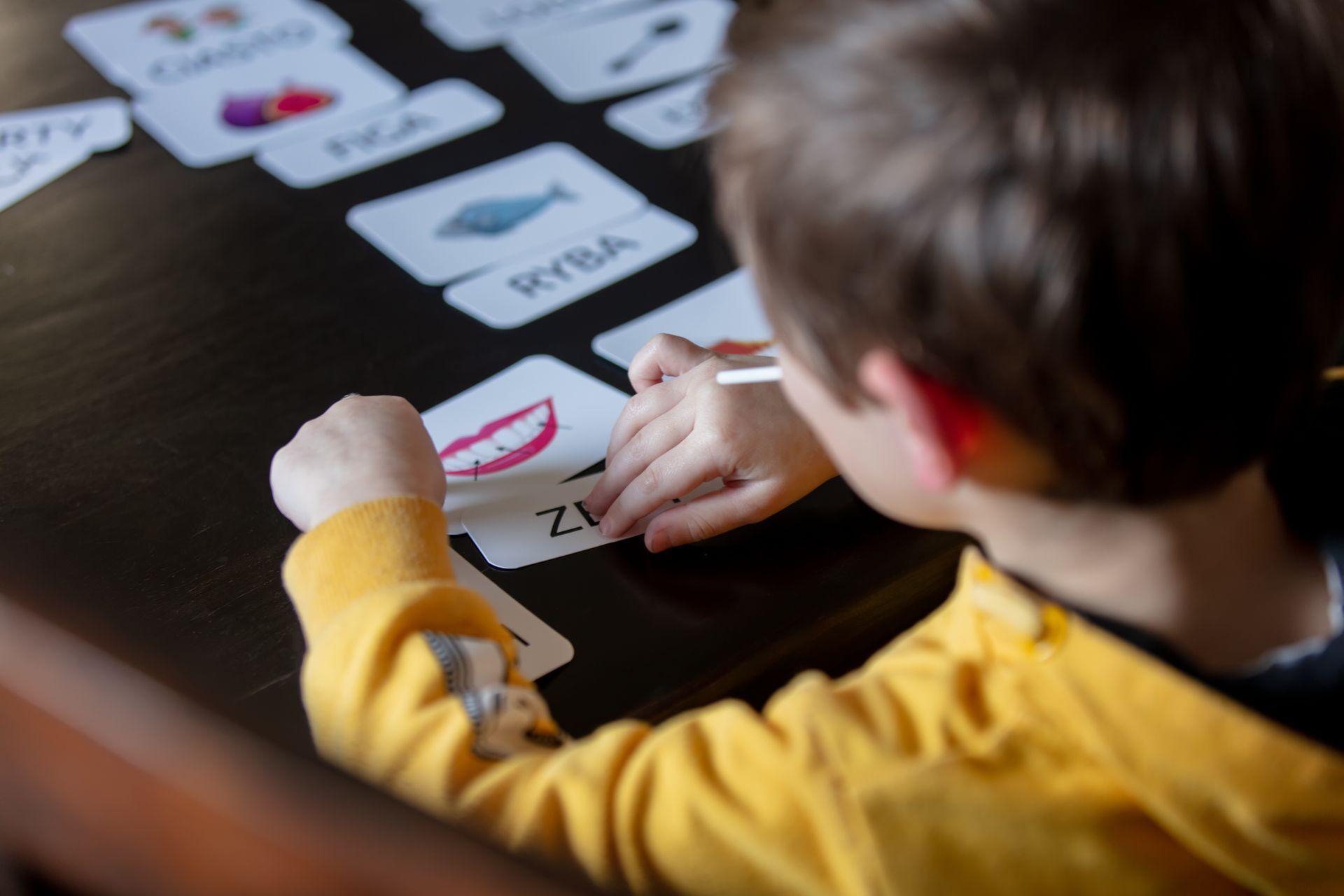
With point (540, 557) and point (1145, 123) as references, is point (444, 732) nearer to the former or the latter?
point (540, 557)

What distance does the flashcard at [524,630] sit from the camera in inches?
26.9

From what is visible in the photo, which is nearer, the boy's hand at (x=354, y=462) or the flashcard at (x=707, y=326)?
the boy's hand at (x=354, y=462)

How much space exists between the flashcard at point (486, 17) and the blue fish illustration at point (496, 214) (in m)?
0.29

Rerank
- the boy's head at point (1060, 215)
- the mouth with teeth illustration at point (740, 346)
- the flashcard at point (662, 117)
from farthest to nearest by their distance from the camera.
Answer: the flashcard at point (662, 117), the mouth with teeth illustration at point (740, 346), the boy's head at point (1060, 215)

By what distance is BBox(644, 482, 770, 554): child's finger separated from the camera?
29.7 inches

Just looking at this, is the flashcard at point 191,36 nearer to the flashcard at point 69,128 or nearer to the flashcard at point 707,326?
the flashcard at point 69,128

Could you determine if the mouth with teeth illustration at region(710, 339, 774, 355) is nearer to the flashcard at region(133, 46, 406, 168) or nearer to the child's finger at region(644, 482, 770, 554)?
the child's finger at region(644, 482, 770, 554)

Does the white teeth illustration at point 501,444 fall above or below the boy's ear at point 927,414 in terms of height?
below

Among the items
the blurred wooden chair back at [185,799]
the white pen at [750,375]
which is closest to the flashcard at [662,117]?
the white pen at [750,375]

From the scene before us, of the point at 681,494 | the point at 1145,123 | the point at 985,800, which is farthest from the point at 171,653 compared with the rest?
the point at 1145,123

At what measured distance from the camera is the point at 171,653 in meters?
0.67

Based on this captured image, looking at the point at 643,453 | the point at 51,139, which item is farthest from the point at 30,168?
the point at 643,453

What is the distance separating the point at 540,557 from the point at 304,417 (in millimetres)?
207

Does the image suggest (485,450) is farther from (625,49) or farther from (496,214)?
(625,49)
